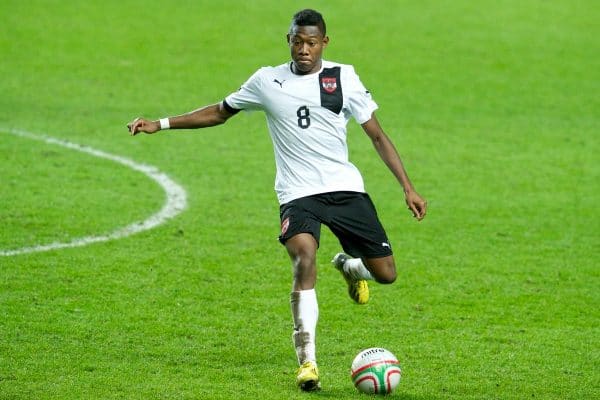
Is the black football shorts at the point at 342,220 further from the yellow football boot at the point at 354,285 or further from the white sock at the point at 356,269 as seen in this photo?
the yellow football boot at the point at 354,285

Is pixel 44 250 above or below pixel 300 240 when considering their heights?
below

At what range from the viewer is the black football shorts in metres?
8.05

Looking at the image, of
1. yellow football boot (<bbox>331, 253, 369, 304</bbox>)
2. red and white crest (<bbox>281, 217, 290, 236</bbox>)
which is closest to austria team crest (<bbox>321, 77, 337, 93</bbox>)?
red and white crest (<bbox>281, 217, 290, 236</bbox>)

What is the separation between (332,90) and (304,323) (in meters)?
1.55

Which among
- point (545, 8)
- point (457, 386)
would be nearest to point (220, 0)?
point (545, 8)

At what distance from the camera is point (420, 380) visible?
8.08 metres

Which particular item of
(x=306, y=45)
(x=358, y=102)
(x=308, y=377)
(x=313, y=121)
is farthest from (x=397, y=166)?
(x=308, y=377)

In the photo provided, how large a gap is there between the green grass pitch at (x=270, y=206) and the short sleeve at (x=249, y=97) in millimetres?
1709

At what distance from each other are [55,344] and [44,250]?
9.61ft

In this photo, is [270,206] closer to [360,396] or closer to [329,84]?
[329,84]

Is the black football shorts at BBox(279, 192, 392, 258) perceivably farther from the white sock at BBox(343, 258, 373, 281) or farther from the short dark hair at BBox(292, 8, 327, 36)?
the short dark hair at BBox(292, 8, 327, 36)

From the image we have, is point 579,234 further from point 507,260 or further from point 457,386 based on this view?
point 457,386

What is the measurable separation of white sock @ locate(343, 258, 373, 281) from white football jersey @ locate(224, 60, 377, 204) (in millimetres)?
849

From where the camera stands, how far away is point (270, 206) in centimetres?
1363
